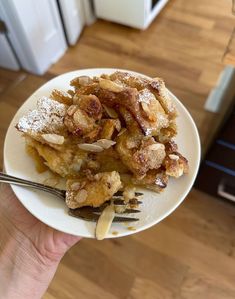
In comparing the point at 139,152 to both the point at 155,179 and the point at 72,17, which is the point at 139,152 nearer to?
the point at 155,179

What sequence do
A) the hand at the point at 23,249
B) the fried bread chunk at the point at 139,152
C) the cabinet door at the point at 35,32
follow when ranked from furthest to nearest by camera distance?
the cabinet door at the point at 35,32 → the hand at the point at 23,249 → the fried bread chunk at the point at 139,152

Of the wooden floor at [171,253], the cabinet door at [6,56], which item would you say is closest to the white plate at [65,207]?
the wooden floor at [171,253]

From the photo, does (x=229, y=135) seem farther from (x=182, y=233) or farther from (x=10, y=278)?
(x=10, y=278)

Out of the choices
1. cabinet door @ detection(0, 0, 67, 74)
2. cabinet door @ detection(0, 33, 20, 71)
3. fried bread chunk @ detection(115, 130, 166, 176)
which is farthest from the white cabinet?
fried bread chunk @ detection(115, 130, 166, 176)

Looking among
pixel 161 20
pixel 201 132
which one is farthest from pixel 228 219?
pixel 161 20

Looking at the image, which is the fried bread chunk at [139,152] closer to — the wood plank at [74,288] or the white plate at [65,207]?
the white plate at [65,207]

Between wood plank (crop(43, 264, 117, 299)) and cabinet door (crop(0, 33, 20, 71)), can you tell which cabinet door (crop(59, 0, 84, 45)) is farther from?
→ wood plank (crop(43, 264, 117, 299))
